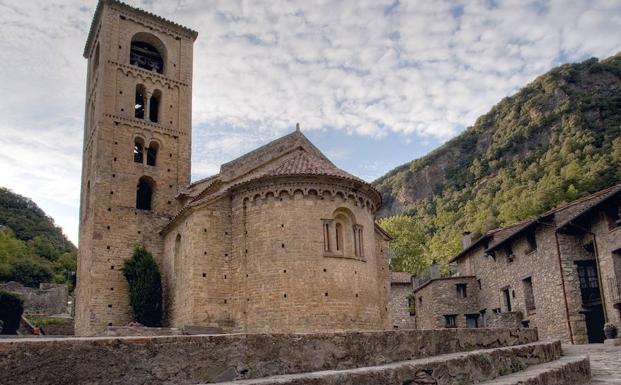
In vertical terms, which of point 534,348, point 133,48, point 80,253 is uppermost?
point 133,48

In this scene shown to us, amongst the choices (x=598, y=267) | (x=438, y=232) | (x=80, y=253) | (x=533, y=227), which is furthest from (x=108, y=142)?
(x=438, y=232)

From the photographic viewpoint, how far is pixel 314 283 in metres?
18.9

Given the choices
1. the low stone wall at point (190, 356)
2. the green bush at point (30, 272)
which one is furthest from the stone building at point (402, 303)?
the green bush at point (30, 272)

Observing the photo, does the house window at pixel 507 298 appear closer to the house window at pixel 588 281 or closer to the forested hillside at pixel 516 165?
the house window at pixel 588 281

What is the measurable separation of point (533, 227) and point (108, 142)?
2094cm

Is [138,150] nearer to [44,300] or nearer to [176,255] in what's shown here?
[176,255]

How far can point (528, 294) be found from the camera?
89.2ft

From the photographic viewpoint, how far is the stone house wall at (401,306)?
39812mm

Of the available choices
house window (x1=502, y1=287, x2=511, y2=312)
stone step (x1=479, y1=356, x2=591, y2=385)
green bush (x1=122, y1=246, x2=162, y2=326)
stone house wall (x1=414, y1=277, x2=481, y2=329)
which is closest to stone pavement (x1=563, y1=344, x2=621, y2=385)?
stone step (x1=479, y1=356, x2=591, y2=385)

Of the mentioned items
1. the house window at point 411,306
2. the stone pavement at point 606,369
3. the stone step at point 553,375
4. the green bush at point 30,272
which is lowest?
the stone pavement at point 606,369

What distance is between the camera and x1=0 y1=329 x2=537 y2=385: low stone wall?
401 centimetres

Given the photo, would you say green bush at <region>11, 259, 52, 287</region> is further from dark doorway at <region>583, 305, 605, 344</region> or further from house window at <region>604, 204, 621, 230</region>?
house window at <region>604, 204, 621, 230</region>

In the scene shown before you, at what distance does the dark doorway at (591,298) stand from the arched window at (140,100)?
22.4m

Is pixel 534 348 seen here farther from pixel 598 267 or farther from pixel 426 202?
pixel 426 202
